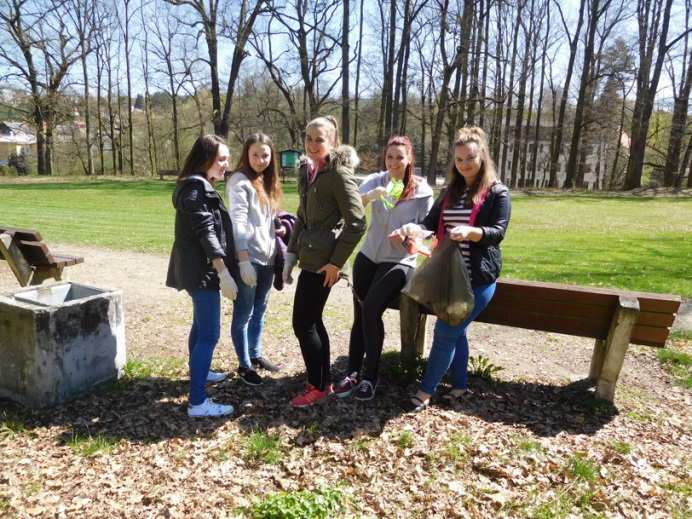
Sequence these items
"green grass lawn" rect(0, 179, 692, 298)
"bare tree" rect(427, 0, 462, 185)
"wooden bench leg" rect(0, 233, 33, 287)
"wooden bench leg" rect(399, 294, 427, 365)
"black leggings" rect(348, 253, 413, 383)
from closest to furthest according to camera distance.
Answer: "black leggings" rect(348, 253, 413, 383) → "wooden bench leg" rect(399, 294, 427, 365) → "wooden bench leg" rect(0, 233, 33, 287) → "green grass lawn" rect(0, 179, 692, 298) → "bare tree" rect(427, 0, 462, 185)

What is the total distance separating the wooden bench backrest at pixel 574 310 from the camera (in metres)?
3.56

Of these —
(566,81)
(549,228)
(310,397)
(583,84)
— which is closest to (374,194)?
(310,397)

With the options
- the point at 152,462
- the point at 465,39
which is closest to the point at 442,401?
the point at 152,462

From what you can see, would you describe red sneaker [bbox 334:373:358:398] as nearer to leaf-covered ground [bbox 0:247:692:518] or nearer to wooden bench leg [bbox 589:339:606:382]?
leaf-covered ground [bbox 0:247:692:518]

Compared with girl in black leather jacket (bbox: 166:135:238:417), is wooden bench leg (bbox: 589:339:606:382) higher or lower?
lower

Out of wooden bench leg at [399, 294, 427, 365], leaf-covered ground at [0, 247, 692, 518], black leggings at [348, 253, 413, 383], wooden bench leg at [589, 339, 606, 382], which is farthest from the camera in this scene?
wooden bench leg at [399, 294, 427, 365]

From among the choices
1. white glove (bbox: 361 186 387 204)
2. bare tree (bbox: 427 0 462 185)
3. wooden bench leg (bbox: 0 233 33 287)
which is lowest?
wooden bench leg (bbox: 0 233 33 287)

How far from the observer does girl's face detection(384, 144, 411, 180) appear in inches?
134

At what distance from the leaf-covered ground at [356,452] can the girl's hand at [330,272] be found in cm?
90

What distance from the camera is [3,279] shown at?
7070 millimetres

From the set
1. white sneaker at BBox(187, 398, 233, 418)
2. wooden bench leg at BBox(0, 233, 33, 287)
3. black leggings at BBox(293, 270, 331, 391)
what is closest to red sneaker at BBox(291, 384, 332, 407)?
black leggings at BBox(293, 270, 331, 391)

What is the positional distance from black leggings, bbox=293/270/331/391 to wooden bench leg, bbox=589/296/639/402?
75.8 inches

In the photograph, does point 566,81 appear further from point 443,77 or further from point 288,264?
point 288,264

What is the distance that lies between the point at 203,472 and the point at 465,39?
26131mm
